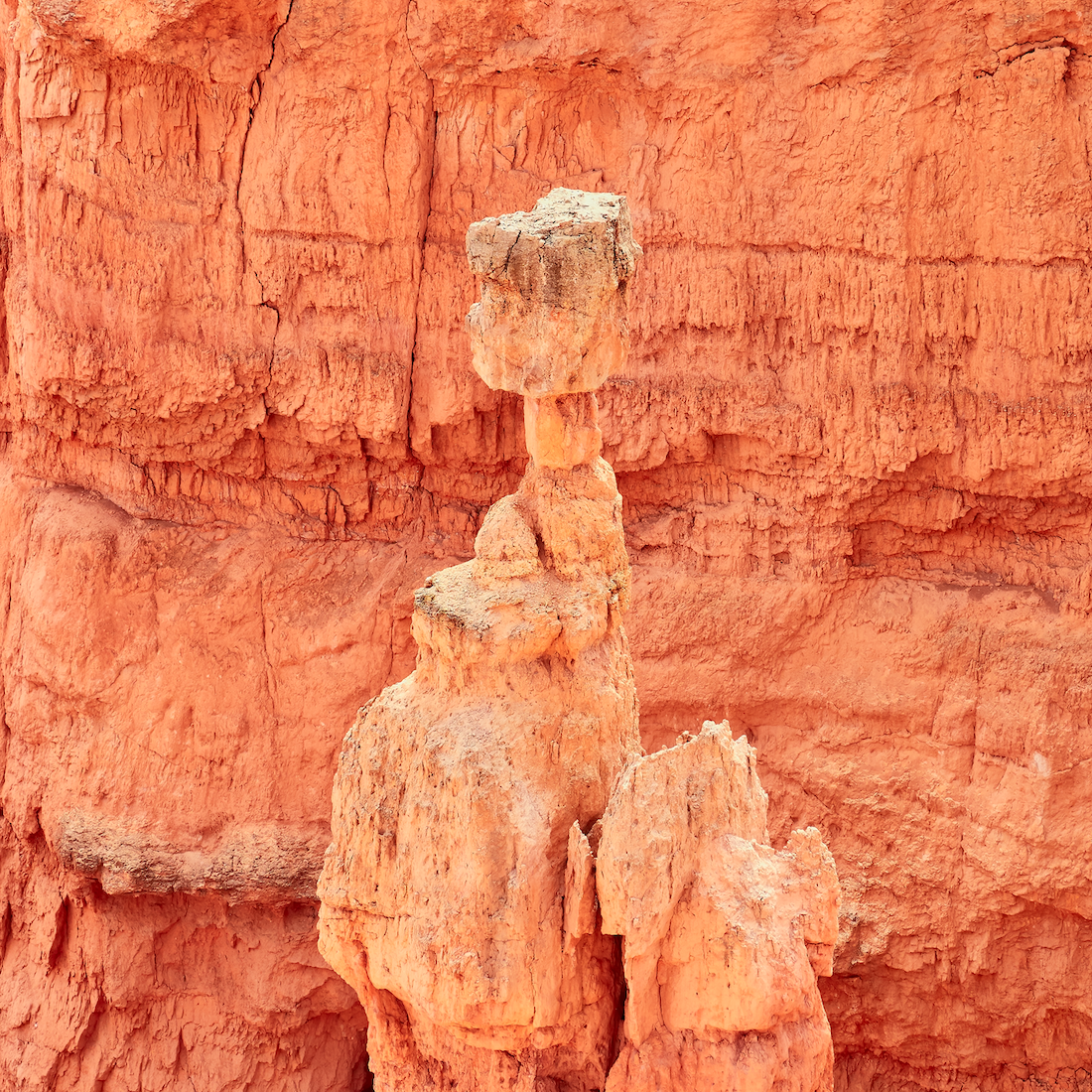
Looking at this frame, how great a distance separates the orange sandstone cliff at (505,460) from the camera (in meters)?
9.20

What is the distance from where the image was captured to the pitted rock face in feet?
18.2

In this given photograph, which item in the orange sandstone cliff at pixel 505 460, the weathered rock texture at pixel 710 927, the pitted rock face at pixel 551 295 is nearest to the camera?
the weathered rock texture at pixel 710 927

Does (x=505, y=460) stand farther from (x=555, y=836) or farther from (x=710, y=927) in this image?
(x=710, y=927)

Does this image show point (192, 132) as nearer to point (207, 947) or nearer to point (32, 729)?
point (32, 729)

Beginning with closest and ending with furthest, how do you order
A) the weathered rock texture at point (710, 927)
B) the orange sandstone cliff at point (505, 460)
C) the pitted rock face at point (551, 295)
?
1. the weathered rock texture at point (710, 927)
2. the pitted rock face at point (551, 295)
3. the orange sandstone cliff at point (505, 460)

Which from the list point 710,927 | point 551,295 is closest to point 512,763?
point 710,927

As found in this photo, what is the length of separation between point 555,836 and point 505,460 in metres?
4.66

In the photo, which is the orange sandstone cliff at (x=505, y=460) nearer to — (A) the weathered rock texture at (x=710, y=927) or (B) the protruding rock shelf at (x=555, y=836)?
(B) the protruding rock shelf at (x=555, y=836)

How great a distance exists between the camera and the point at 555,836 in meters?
5.63

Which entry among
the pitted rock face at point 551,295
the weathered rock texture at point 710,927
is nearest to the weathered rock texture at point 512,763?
the pitted rock face at point 551,295

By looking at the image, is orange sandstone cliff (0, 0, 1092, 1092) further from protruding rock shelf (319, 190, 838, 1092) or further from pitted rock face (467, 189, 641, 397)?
pitted rock face (467, 189, 641, 397)

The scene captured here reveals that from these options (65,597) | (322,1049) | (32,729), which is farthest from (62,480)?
(322,1049)

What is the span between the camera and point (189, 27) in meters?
9.23

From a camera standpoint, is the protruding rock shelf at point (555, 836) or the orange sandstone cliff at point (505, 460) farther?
the orange sandstone cliff at point (505, 460)
